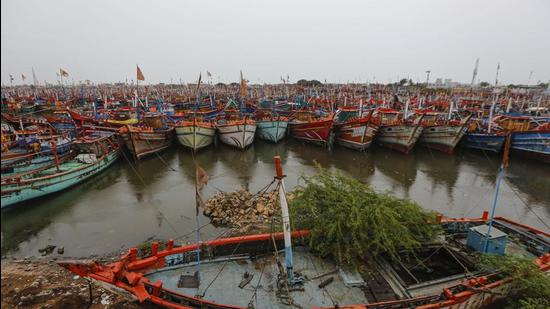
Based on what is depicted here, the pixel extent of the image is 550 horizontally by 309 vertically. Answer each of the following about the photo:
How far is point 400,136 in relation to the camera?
66.3ft

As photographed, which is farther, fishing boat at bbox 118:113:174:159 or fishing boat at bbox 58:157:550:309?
fishing boat at bbox 118:113:174:159

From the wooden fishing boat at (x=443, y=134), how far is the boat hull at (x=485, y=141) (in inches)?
30.8

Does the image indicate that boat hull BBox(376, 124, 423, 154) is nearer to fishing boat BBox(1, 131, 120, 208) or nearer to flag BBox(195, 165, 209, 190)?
flag BBox(195, 165, 209, 190)

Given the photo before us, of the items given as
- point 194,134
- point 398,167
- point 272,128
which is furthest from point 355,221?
point 272,128

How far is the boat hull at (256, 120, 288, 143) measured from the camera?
22450 millimetres

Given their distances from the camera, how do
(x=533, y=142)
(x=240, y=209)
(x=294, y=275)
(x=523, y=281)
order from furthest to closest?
(x=533, y=142) → (x=240, y=209) → (x=294, y=275) → (x=523, y=281)

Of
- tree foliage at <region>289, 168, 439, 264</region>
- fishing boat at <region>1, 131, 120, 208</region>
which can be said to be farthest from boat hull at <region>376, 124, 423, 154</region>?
fishing boat at <region>1, 131, 120, 208</region>

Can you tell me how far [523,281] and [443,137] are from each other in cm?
1662

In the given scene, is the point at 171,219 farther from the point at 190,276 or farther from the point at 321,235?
the point at 321,235

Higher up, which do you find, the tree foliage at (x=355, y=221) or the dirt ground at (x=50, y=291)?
the tree foliage at (x=355, y=221)

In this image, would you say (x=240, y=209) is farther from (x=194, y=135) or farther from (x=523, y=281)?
(x=194, y=135)

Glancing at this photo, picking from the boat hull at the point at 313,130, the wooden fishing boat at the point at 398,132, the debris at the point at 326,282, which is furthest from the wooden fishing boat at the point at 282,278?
the boat hull at the point at 313,130

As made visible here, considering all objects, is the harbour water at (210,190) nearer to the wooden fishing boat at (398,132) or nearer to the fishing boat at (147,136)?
the wooden fishing boat at (398,132)

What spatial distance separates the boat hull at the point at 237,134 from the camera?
20.3m
